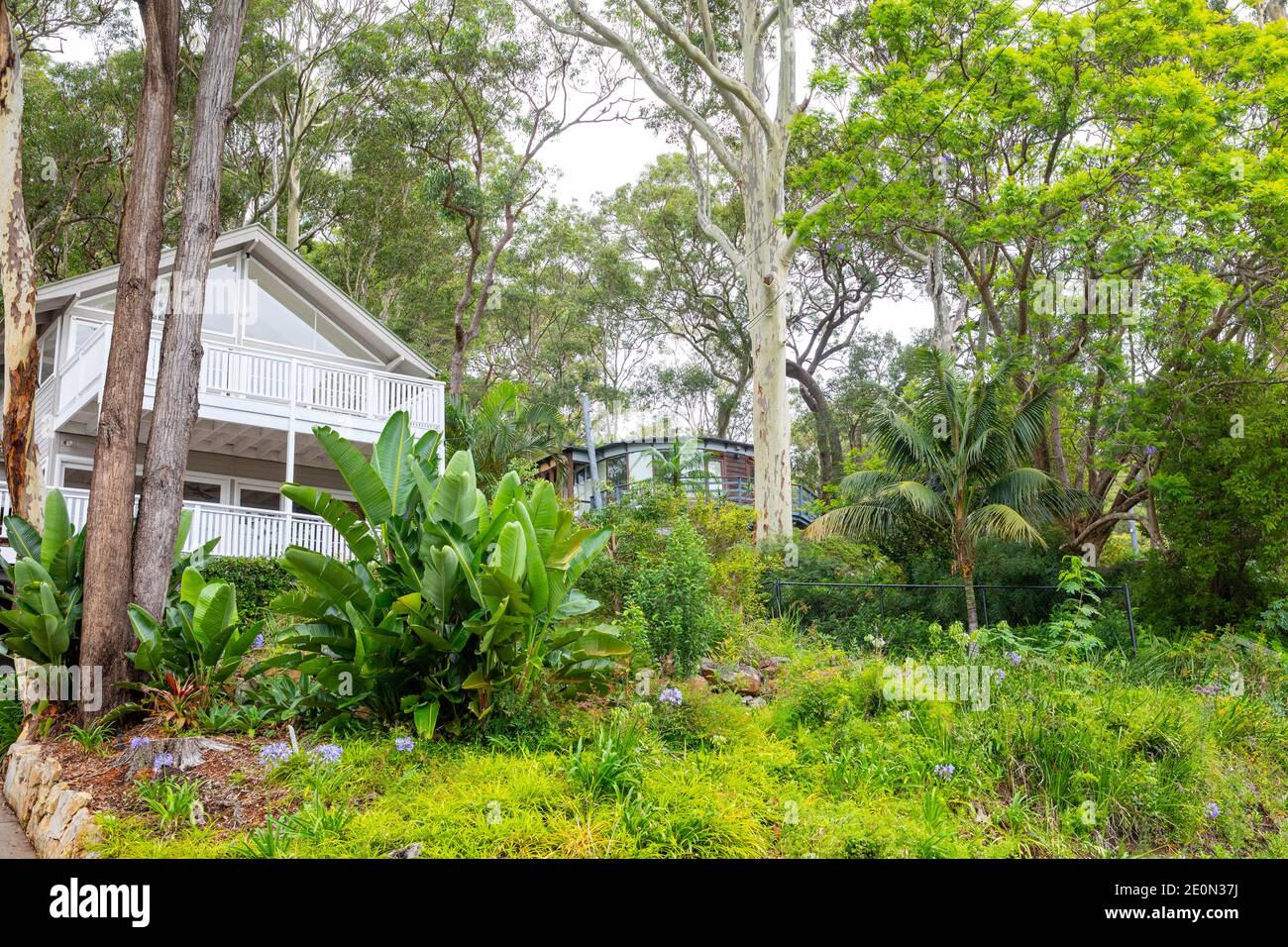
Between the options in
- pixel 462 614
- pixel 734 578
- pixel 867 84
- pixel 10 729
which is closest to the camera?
pixel 462 614

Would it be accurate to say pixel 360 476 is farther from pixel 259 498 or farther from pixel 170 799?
pixel 259 498

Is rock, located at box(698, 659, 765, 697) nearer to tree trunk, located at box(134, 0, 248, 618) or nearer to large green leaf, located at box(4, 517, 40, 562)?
tree trunk, located at box(134, 0, 248, 618)

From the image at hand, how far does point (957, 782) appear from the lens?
5.69 metres

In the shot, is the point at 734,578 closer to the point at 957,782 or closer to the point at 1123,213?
the point at 957,782

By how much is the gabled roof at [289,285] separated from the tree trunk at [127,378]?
9087 millimetres

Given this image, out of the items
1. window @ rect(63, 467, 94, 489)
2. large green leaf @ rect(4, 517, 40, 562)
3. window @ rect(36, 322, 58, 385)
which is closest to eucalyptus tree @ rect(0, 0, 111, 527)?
large green leaf @ rect(4, 517, 40, 562)

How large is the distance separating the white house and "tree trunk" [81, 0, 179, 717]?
20.3 ft

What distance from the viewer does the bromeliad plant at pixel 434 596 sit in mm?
5219

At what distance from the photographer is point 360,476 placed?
5.77 m

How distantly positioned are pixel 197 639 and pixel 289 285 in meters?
13.7

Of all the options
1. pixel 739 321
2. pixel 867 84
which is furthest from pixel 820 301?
pixel 867 84

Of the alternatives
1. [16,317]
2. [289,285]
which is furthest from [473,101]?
[16,317]

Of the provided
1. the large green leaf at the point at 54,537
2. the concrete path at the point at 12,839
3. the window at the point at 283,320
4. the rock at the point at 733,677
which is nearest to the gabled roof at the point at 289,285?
the window at the point at 283,320
